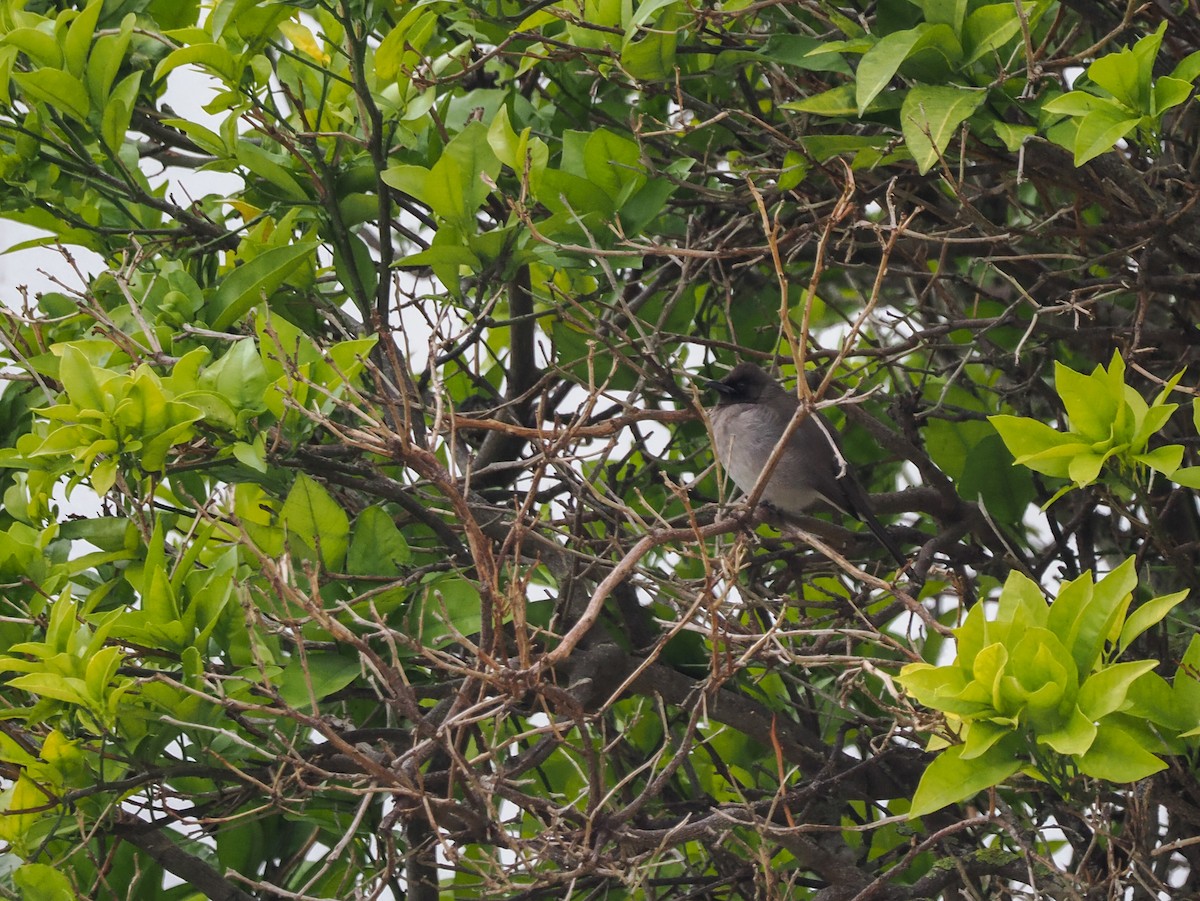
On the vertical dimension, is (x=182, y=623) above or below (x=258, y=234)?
below

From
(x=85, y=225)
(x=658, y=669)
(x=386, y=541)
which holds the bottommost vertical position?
(x=658, y=669)

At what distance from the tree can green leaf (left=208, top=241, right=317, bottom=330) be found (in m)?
0.01

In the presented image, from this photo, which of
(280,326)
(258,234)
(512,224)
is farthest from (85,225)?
(512,224)

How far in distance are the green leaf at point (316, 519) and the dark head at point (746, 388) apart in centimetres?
182

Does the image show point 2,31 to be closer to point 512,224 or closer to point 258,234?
point 258,234

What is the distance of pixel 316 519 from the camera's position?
8.95 feet

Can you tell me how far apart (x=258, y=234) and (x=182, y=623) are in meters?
1.01

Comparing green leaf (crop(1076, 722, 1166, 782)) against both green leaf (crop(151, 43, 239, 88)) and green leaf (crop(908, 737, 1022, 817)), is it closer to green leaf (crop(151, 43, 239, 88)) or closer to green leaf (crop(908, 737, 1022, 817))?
green leaf (crop(908, 737, 1022, 817))

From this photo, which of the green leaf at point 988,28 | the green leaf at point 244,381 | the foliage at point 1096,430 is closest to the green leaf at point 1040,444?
the foliage at point 1096,430

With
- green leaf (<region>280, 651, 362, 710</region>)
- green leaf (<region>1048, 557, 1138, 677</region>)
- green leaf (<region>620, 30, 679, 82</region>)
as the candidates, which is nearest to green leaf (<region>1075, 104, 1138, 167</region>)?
green leaf (<region>1048, 557, 1138, 677</region>)

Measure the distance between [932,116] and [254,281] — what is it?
1.40 meters

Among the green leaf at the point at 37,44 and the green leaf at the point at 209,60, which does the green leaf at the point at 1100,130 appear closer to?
the green leaf at the point at 209,60

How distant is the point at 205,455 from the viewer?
2762mm

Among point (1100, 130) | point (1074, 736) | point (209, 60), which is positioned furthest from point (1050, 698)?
point (209, 60)
